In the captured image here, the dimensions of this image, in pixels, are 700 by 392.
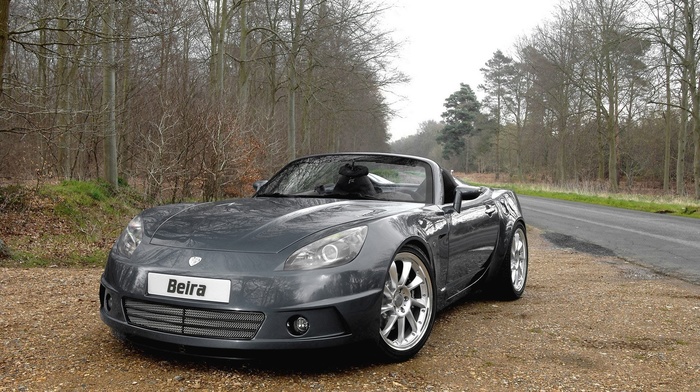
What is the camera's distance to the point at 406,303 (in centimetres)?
345

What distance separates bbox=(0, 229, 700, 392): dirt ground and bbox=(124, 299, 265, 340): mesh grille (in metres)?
0.23

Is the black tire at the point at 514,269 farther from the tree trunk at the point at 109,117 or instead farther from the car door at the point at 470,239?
the tree trunk at the point at 109,117

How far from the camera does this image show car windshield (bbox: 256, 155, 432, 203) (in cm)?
429

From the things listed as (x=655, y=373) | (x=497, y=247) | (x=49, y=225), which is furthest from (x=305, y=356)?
(x=49, y=225)

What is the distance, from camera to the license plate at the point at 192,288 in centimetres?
285

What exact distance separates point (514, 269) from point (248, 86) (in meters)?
20.3

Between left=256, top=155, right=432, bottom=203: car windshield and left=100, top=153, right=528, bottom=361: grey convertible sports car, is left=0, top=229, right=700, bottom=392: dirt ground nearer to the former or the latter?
left=100, top=153, right=528, bottom=361: grey convertible sports car

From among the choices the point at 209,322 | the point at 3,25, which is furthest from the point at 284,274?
the point at 3,25

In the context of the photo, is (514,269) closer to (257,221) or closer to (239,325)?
(257,221)

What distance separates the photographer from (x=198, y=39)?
82.3 ft

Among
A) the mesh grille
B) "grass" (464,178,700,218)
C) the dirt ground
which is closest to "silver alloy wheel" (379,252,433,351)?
the dirt ground

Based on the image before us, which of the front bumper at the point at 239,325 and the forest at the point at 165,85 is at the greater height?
the forest at the point at 165,85

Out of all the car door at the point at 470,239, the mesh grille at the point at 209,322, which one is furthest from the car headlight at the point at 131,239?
the car door at the point at 470,239

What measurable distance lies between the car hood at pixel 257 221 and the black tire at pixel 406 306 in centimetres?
33
